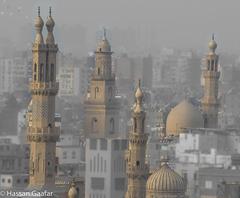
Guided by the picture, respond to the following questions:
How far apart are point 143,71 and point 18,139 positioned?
4016 centimetres

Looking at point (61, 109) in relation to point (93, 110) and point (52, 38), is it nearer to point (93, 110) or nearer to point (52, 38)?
point (93, 110)

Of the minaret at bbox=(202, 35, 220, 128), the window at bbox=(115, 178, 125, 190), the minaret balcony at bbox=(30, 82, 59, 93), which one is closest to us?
the minaret balcony at bbox=(30, 82, 59, 93)

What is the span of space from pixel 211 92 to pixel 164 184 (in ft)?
38.4

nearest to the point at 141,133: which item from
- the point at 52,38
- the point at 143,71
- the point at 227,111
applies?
the point at 52,38

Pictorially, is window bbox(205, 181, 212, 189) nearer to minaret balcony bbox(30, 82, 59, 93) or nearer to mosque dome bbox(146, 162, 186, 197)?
mosque dome bbox(146, 162, 186, 197)

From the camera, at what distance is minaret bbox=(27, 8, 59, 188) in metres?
25.6

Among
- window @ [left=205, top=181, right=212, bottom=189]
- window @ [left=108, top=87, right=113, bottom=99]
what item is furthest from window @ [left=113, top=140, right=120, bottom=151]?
window @ [left=108, top=87, right=113, bottom=99]

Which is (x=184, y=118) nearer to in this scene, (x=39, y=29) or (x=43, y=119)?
(x=39, y=29)

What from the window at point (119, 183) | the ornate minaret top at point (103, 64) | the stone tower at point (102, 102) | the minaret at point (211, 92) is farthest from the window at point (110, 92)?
the window at point (119, 183)

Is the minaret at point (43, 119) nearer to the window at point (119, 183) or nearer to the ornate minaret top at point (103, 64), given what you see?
the window at point (119, 183)

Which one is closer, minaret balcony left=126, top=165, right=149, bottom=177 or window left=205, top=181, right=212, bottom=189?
minaret balcony left=126, top=165, right=149, bottom=177

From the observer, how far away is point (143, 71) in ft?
272

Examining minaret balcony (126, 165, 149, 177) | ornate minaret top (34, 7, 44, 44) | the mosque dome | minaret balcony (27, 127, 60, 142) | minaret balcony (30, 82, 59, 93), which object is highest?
ornate minaret top (34, 7, 44, 44)

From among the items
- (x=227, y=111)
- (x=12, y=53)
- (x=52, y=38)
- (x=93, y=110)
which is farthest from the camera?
(x=227, y=111)
